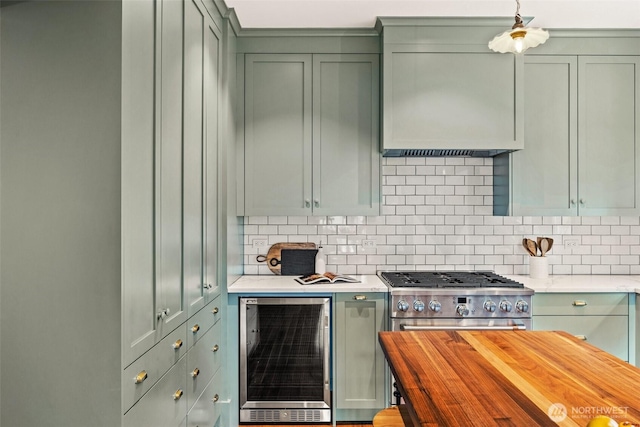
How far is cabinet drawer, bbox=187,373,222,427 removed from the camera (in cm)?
222

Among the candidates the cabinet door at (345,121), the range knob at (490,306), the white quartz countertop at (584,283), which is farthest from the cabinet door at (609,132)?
the cabinet door at (345,121)

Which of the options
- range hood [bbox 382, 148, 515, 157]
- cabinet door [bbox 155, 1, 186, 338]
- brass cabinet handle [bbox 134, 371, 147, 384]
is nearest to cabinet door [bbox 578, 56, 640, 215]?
range hood [bbox 382, 148, 515, 157]

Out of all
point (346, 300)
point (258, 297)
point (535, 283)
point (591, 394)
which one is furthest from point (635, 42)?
point (258, 297)

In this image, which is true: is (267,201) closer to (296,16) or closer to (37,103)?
(296,16)

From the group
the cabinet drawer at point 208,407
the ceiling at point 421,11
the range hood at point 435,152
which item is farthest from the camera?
the range hood at point 435,152

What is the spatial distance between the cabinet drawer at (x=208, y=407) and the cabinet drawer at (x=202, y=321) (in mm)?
331

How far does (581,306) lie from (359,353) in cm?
145

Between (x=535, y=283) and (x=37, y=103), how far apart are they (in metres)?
2.97

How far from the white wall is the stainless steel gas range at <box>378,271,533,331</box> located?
608mm

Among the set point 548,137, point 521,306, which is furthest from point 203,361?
point 548,137

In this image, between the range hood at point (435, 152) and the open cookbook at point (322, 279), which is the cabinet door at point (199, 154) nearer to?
the open cookbook at point (322, 279)

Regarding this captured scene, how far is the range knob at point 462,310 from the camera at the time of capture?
9.17ft

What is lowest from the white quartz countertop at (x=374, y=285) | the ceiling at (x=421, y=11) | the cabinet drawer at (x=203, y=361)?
the cabinet drawer at (x=203, y=361)

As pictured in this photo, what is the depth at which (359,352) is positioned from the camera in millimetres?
2879
